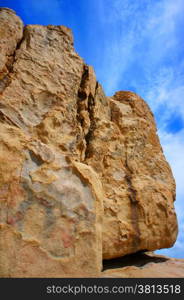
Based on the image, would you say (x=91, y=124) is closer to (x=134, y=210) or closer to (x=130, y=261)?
(x=134, y=210)

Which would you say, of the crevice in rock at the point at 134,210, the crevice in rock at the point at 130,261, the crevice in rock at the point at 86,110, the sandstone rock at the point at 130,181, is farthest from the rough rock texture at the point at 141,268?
the crevice in rock at the point at 86,110

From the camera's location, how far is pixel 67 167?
144 inches

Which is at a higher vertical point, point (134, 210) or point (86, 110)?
point (86, 110)

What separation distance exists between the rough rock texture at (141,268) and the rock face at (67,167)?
29 centimetres

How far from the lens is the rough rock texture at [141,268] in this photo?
12.0 ft

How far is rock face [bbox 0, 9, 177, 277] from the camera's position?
122 inches

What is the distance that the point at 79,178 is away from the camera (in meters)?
3.67

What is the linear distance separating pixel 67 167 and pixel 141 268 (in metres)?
2.17

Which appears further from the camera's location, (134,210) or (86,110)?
(86,110)

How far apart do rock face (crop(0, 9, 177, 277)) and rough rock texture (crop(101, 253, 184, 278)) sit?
29 cm

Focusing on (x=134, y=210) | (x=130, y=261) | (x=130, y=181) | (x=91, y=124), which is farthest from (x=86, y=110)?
(x=130, y=261)

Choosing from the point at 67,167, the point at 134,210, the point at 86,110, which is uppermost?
the point at 86,110

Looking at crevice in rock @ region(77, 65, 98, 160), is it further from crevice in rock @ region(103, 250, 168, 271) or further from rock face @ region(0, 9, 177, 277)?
crevice in rock @ region(103, 250, 168, 271)

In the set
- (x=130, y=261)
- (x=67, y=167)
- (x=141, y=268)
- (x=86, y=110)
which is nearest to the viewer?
(x=67, y=167)
